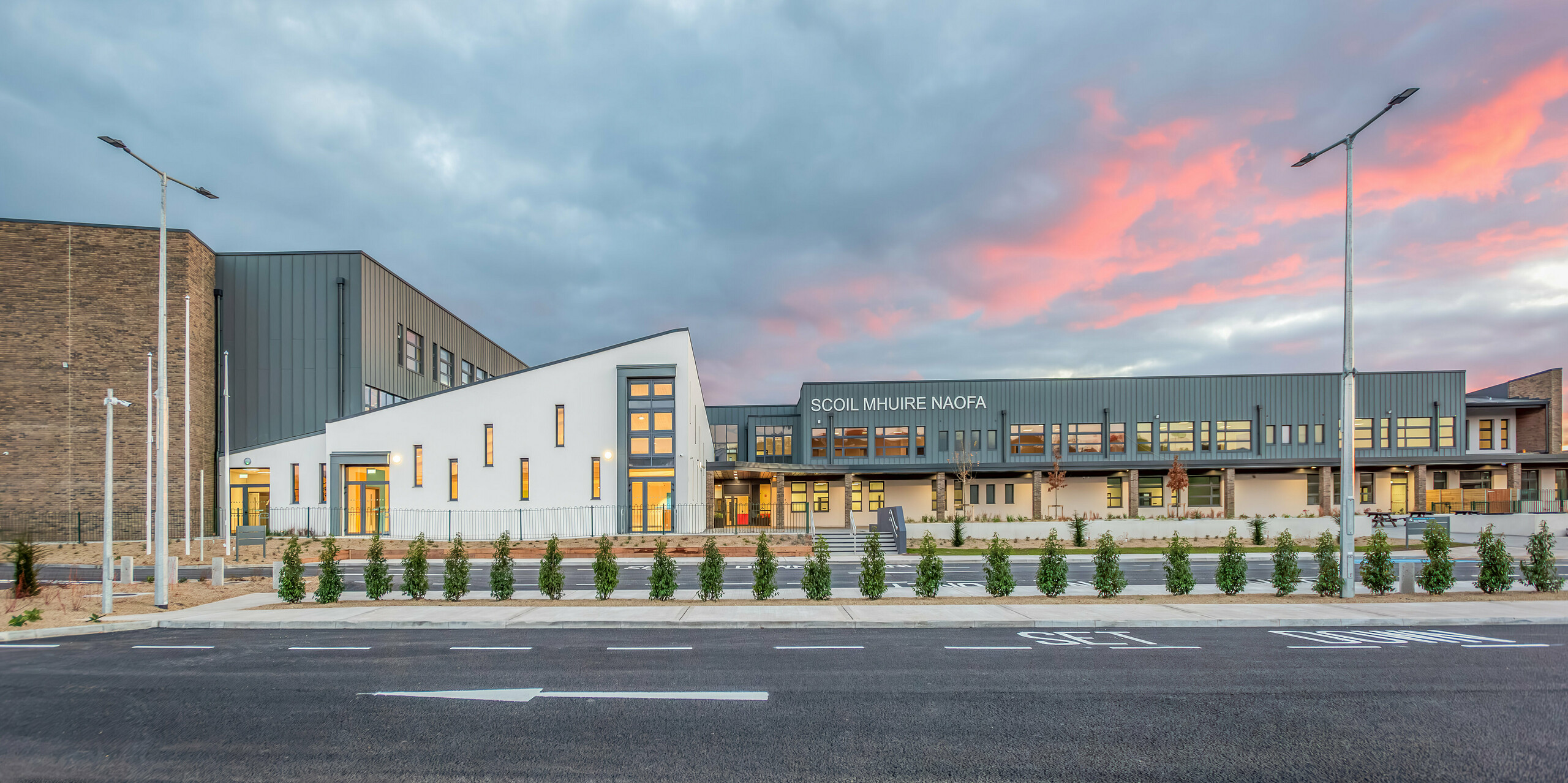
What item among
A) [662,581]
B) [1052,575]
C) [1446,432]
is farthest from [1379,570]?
[1446,432]

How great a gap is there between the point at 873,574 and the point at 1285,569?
1008 cm

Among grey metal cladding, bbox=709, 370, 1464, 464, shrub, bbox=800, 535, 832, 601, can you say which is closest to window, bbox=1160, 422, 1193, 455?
grey metal cladding, bbox=709, 370, 1464, 464

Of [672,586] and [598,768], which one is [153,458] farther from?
[598,768]

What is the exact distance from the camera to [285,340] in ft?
132

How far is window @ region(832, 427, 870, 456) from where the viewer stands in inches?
1943

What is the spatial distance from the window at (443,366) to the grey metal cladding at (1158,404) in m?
27.6

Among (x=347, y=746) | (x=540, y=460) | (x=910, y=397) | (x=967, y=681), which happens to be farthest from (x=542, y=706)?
(x=910, y=397)

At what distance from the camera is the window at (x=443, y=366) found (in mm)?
51312

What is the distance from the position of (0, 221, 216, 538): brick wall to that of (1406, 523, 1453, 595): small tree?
49301mm

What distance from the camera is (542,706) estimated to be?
8.65 m

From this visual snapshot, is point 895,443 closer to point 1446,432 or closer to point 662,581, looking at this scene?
point 662,581

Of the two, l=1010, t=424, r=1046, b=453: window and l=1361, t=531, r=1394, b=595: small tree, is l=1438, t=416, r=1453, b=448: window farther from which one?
l=1361, t=531, r=1394, b=595: small tree

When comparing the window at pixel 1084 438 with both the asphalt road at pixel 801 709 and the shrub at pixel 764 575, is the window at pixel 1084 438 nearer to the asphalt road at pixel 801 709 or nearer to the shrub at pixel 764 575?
the asphalt road at pixel 801 709

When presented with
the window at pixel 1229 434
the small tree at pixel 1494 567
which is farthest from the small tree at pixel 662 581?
the window at pixel 1229 434
